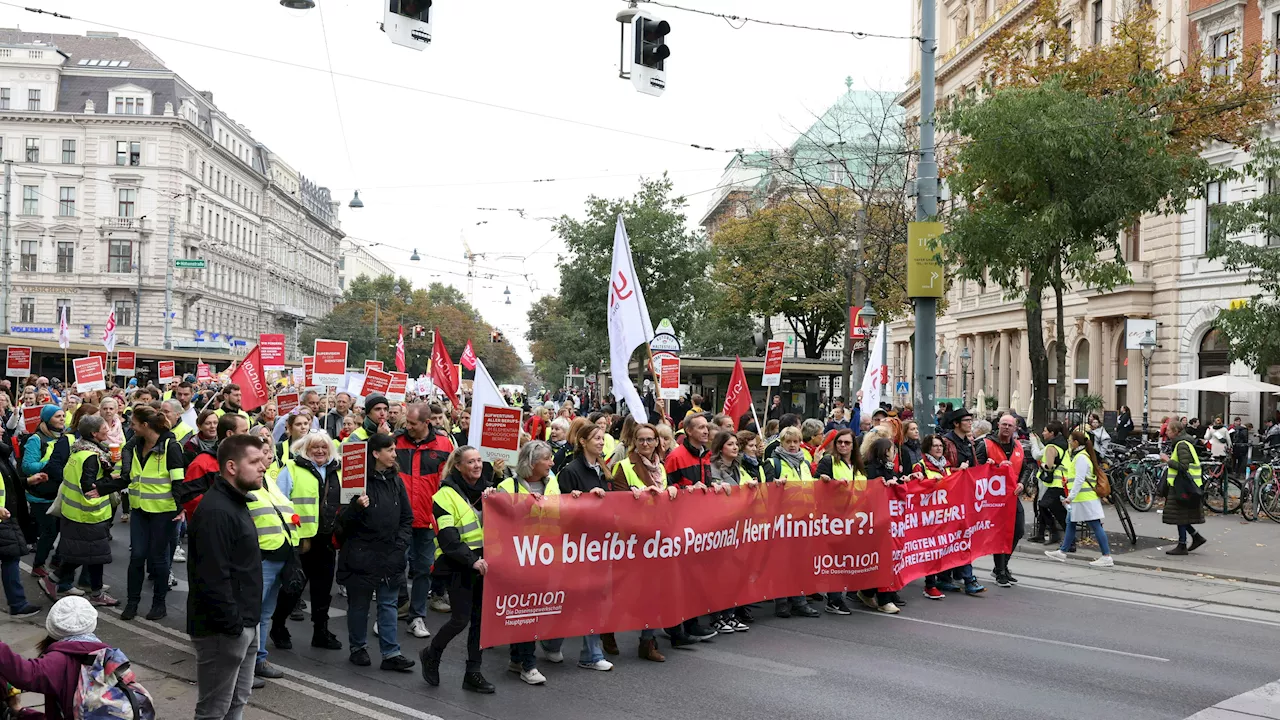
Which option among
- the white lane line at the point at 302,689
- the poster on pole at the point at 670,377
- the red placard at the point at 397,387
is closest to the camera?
the white lane line at the point at 302,689

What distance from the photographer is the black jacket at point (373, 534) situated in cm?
768

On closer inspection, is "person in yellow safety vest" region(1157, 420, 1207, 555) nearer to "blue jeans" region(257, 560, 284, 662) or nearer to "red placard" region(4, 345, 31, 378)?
"blue jeans" region(257, 560, 284, 662)

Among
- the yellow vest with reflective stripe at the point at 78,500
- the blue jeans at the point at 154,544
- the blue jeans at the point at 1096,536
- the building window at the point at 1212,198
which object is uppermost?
the building window at the point at 1212,198

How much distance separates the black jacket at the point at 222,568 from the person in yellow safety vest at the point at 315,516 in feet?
7.86

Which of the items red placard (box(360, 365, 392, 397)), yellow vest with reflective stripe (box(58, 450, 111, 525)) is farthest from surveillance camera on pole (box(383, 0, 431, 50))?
red placard (box(360, 365, 392, 397))

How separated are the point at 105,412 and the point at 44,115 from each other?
7071 centimetres

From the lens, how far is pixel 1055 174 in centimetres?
1802

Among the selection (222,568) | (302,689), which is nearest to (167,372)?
(302,689)

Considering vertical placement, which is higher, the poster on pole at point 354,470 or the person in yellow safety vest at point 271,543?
the poster on pole at point 354,470

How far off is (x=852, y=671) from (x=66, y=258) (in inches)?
3107

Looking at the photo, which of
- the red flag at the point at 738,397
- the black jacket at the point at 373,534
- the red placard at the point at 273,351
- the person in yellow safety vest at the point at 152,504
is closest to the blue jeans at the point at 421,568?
the black jacket at the point at 373,534

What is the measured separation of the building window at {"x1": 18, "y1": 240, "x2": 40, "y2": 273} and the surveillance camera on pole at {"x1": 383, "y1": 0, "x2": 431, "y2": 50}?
75.9 meters

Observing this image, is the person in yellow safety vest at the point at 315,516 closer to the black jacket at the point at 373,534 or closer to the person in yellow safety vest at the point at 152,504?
the black jacket at the point at 373,534

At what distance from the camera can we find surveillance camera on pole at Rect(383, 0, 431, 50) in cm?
962
